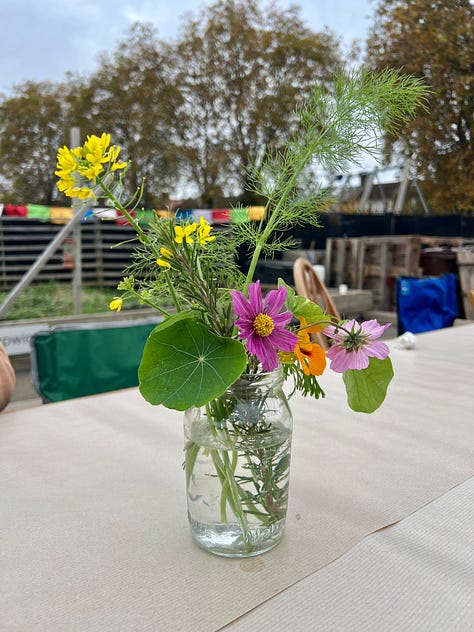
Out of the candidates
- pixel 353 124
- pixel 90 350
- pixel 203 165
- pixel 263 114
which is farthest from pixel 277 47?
pixel 353 124

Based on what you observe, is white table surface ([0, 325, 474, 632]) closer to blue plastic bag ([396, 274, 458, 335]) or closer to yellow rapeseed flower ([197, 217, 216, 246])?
yellow rapeseed flower ([197, 217, 216, 246])

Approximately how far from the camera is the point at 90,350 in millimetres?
1308

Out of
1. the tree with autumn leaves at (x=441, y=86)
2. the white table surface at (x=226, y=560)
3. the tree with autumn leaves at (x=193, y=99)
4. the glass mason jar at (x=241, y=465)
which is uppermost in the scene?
the tree with autumn leaves at (x=193, y=99)

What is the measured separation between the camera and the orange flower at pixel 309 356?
436mm

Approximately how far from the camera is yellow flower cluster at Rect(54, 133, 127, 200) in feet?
1.31

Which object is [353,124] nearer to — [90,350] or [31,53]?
[90,350]

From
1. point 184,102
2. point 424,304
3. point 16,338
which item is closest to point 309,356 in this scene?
point 424,304

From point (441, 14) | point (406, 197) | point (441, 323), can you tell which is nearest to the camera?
point (441, 323)

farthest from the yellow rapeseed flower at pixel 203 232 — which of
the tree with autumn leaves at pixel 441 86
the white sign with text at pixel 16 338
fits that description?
the white sign with text at pixel 16 338

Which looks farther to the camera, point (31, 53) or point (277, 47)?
point (277, 47)

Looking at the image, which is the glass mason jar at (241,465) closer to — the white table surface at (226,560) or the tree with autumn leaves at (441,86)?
the white table surface at (226,560)

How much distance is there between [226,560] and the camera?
0.45 meters

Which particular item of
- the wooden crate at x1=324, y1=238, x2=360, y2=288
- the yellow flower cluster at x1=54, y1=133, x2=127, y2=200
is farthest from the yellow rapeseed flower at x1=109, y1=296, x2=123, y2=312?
the wooden crate at x1=324, y1=238, x2=360, y2=288

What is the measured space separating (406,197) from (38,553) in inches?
259
